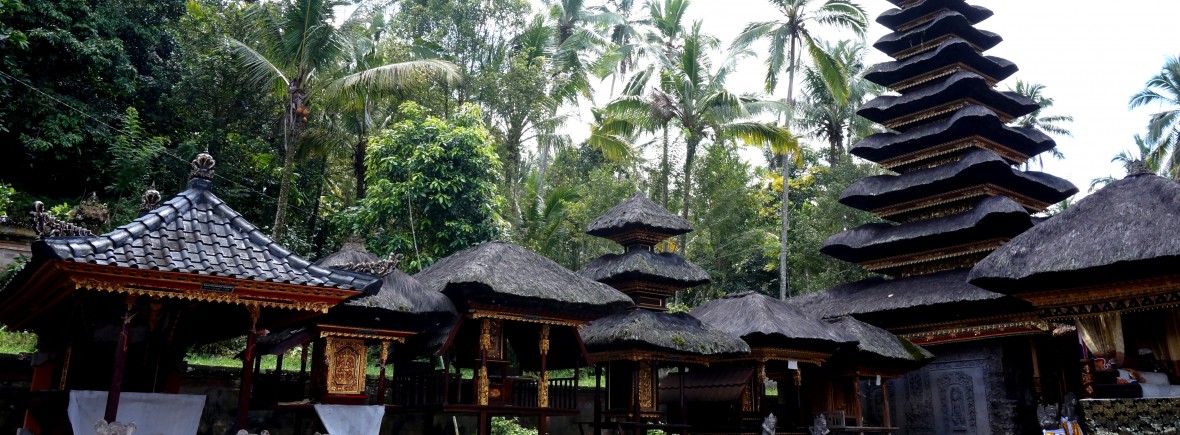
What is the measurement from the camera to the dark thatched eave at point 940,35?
23875 mm

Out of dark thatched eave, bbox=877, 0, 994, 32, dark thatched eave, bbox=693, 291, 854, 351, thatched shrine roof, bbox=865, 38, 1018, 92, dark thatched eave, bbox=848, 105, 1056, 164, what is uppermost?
dark thatched eave, bbox=877, 0, 994, 32

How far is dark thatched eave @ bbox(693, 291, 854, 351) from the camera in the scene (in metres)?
15.7

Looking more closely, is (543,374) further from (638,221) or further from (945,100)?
(945,100)

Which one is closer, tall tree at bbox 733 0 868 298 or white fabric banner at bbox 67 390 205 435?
white fabric banner at bbox 67 390 205 435

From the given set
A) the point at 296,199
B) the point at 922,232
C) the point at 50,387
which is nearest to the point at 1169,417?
the point at 922,232

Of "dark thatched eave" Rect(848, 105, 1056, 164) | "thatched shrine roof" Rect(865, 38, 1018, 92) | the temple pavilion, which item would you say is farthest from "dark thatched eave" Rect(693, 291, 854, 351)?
"thatched shrine roof" Rect(865, 38, 1018, 92)

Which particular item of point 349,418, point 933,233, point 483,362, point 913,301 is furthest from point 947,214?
point 349,418

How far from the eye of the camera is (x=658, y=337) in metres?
15.0

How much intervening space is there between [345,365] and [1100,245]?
1139 cm

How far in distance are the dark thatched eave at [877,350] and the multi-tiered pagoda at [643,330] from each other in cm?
279

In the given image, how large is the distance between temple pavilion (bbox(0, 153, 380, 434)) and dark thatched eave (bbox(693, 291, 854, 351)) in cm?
819

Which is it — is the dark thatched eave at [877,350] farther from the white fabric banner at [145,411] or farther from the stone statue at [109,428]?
the stone statue at [109,428]

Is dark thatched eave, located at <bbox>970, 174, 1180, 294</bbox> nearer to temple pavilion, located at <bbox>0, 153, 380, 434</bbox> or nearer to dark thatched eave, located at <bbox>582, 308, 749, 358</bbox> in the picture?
dark thatched eave, located at <bbox>582, 308, 749, 358</bbox>

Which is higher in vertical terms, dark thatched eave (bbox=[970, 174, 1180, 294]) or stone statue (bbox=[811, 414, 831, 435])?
dark thatched eave (bbox=[970, 174, 1180, 294])
